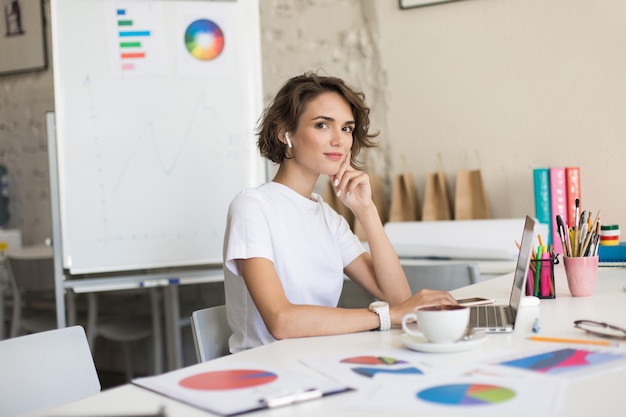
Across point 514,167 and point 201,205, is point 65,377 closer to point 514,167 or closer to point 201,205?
point 201,205

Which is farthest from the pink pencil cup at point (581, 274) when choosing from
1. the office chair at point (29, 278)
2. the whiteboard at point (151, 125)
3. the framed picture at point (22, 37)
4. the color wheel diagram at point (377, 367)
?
the framed picture at point (22, 37)

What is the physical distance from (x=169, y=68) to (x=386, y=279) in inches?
54.8

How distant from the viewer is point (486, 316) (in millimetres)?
1562

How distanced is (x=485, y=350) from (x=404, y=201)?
2247mm

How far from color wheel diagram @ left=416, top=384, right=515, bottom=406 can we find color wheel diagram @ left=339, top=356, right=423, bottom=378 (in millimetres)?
96

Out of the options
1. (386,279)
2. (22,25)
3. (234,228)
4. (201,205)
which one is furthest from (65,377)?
(22,25)

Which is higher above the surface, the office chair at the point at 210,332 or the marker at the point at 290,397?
the marker at the point at 290,397

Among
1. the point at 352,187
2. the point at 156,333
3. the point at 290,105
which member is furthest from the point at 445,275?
the point at 156,333

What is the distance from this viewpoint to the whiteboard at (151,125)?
2.80 metres

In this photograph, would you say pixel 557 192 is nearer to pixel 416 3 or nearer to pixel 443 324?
pixel 416 3

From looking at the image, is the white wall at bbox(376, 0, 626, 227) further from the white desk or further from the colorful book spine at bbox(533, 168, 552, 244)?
the white desk

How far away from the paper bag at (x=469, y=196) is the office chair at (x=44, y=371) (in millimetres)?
2190

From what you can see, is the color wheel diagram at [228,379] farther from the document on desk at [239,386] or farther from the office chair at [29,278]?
the office chair at [29,278]

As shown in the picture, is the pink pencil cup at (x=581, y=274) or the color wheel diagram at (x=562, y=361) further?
the pink pencil cup at (x=581, y=274)
